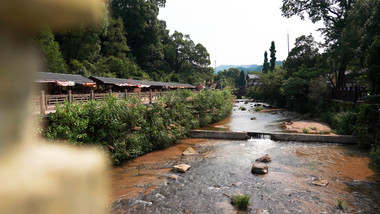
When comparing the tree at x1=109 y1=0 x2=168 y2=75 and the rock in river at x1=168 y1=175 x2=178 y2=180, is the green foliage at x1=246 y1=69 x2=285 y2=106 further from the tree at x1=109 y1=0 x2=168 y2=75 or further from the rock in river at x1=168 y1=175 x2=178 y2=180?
the rock in river at x1=168 y1=175 x2=178 y2=180

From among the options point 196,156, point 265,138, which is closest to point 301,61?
point 265,138

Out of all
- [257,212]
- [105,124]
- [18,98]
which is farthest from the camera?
[105,124]

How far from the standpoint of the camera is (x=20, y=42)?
50 cm

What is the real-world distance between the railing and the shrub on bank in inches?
609

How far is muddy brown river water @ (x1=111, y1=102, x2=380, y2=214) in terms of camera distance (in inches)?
327

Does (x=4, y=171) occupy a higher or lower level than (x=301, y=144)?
higher

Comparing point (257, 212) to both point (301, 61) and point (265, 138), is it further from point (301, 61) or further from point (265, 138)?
point (301, 61)

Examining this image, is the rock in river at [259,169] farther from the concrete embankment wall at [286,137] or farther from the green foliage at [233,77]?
the green foliage at [233,77]

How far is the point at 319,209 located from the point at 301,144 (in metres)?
10.0

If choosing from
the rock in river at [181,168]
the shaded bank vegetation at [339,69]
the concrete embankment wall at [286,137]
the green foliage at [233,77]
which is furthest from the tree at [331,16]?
the green foliage at [233,77]

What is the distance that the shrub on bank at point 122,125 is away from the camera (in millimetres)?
10367

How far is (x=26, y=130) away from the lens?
546 mm

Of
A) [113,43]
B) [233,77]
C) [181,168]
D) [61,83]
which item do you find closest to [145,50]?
[113,43]

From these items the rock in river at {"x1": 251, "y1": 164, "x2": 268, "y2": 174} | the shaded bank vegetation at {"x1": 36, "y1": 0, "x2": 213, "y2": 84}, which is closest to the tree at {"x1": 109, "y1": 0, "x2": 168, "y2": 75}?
the shaded bank vegetation at {"x1": 36, "y1": 0, "x2": 213, "y2": 84}
